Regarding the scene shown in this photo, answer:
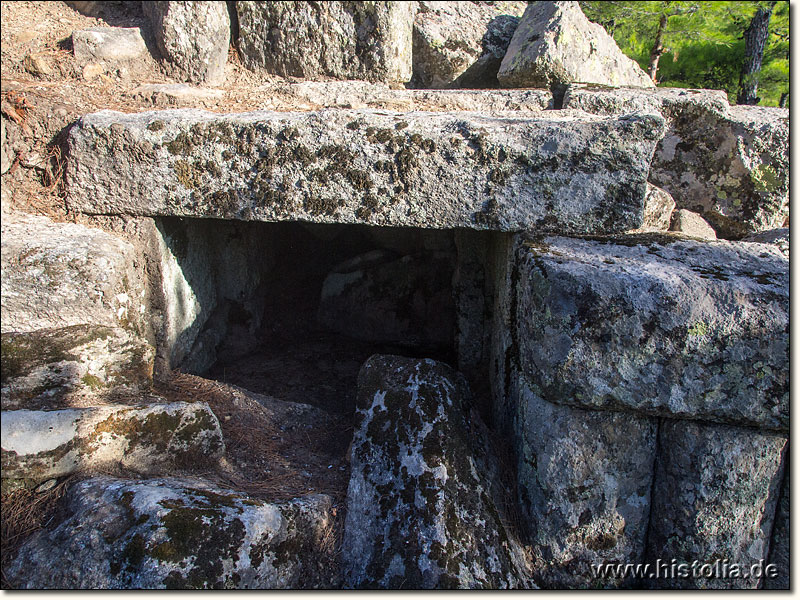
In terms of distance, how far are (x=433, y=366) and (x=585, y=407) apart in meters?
1.03

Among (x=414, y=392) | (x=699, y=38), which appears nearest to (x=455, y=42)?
(x=414, y=392)

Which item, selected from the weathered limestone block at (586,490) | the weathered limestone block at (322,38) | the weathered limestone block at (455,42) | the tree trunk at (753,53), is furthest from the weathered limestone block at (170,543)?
the tree trunk at (753,53)

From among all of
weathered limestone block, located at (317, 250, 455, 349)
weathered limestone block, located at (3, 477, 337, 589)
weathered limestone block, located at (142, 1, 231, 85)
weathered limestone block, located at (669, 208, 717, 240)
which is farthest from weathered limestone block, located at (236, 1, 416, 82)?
weathered limestone block, located at (3, 477, 337, 589)

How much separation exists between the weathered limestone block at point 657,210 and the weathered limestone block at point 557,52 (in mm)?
1158

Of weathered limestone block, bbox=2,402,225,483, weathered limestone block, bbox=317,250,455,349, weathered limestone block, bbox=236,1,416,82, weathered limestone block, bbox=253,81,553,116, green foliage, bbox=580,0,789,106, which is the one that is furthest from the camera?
green foliage, bbox=580,0,789,106

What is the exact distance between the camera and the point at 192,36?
12.9 ft

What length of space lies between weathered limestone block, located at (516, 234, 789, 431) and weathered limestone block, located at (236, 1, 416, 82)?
8.46 ft

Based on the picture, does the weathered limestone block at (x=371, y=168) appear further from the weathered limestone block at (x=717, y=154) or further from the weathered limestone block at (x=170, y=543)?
the weathered limestone block at (x=170, y=543)

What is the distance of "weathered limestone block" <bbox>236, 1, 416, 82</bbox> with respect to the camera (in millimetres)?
4062

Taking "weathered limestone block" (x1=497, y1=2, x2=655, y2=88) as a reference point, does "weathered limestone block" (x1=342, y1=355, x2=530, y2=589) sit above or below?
below

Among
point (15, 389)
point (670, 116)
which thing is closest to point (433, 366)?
point (15, 389)

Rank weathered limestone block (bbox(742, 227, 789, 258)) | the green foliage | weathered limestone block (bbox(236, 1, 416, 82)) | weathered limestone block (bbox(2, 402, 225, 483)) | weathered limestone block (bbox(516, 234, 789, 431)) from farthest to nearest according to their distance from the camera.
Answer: the green foliage, weathered limestone block (bbox(236, 1, 416, 82)), weathered limestone block (bbox(742, 227, 789, 258)), weathered limestone block (bbox(2, 402, 225, 483)), weathered limestone block (bbox(516, 234, 789, 431))

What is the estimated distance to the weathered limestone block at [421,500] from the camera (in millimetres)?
2336

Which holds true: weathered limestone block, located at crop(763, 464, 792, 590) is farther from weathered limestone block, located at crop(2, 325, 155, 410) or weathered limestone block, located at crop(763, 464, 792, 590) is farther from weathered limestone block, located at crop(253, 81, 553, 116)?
weathered limestone block, located at crop(2, 325, 155, 410)
